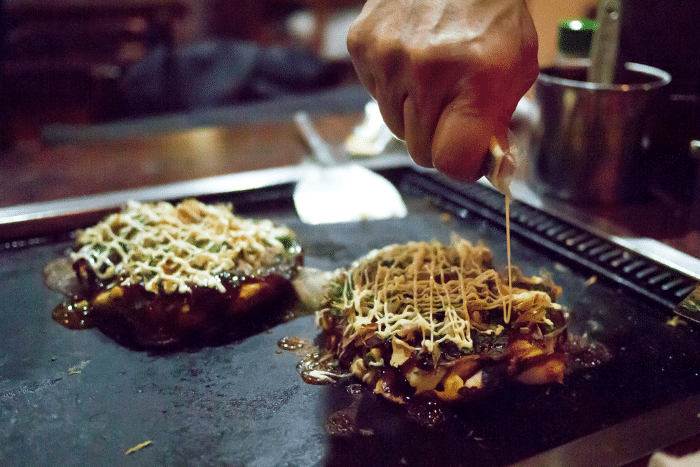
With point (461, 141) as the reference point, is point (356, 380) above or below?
below

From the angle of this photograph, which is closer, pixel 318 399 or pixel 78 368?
pixel 318 399

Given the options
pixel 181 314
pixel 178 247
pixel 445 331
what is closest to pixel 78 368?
pixel 181 314

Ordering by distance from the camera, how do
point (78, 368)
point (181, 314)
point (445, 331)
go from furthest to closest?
1. point (181, 314)
2. point (78, 368)
3. point (445, 331)

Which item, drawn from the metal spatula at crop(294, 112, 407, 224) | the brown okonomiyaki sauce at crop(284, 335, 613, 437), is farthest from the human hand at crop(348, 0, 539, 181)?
the metal spatula at crop(294, 112, 407, 224)

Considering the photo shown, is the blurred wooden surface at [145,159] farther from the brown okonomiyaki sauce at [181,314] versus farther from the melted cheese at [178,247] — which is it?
the brown okonomiyaki sauce at [181,314]

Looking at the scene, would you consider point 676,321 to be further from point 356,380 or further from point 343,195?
point 343,195
